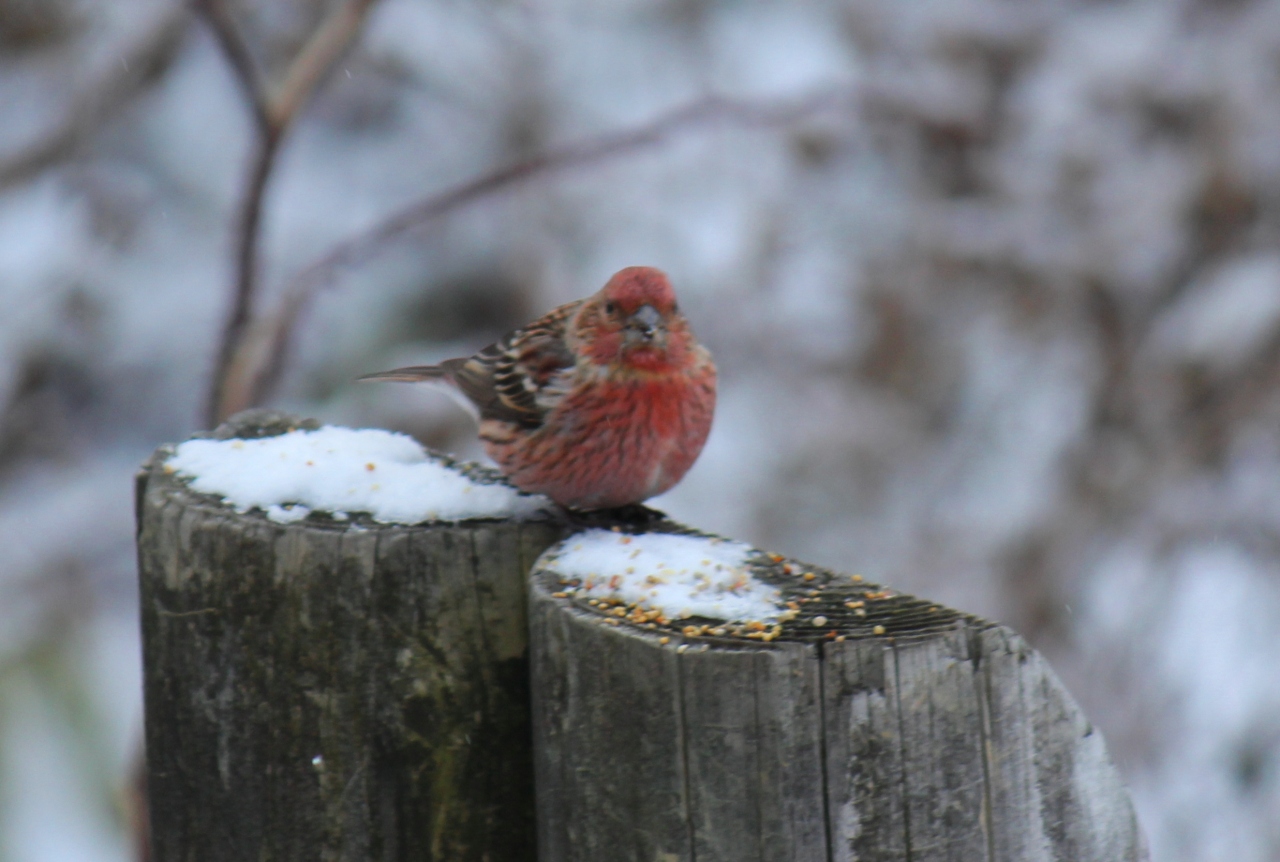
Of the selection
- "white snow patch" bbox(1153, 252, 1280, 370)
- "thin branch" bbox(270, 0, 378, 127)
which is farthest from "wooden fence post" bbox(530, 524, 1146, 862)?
"white snow patch" bbox(1153, 252, 1280, 370)

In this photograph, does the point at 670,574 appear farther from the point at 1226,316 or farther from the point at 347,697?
A: the point at 1226,316

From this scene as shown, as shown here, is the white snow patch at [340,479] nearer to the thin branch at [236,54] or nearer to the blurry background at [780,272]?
the thin branch at [236,54]

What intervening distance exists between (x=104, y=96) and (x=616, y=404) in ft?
13.2

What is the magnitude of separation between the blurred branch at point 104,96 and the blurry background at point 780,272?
0.06 ft

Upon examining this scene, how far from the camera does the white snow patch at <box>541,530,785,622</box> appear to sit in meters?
1.98

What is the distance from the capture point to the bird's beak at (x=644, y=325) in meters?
3.53

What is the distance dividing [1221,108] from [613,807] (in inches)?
218

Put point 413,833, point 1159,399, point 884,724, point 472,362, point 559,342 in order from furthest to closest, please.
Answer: point 1159,399 → point 472,362 → point 559,342 → point 413,833 → point 884,724

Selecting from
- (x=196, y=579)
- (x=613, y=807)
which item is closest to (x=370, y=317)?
(x=196, y=579)

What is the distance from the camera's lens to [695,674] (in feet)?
5.75

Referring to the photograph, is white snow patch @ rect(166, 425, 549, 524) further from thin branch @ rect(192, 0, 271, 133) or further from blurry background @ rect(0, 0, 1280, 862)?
blurry background @ rect(0, 0, 1280, 862)

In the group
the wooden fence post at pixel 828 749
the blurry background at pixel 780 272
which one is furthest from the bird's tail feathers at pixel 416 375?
→ the wooden fence post at pixel 828 749

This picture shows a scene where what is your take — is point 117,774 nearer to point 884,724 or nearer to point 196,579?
point 196,579

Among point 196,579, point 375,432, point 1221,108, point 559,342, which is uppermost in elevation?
point 1221,108
